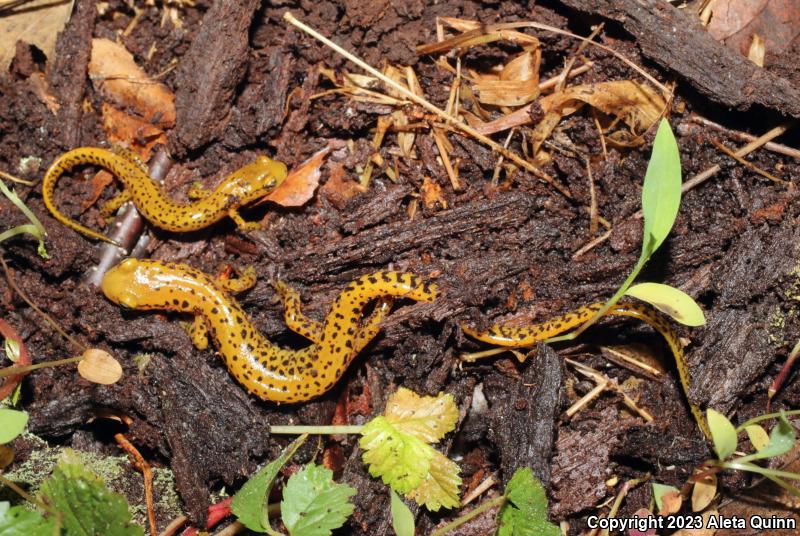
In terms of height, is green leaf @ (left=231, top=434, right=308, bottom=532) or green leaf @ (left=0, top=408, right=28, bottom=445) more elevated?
green leaf @ (left=0, top=408, right=28, bottom=445)

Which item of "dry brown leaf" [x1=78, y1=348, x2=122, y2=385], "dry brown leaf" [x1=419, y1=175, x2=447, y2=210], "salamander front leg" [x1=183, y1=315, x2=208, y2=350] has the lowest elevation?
"salamander front leg" [x1=183, y1=315, x2=208, y2=350]

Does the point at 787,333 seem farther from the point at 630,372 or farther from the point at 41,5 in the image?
the point at 41,5

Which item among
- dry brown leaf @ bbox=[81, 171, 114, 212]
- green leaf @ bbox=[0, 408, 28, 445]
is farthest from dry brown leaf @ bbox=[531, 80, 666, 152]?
green leaf @ bbox=[0, 408, 28, 445]

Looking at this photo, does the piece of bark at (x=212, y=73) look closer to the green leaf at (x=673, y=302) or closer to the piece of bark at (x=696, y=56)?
the piece of bark at (x=696, y=56)

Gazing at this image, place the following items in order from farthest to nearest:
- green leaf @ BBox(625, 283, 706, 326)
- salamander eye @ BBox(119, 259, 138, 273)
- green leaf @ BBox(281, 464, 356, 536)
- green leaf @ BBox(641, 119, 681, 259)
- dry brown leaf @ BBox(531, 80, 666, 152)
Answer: salamander eye @ BBox(119, 259, 138, 273) → dry brown leaf @ BBox(531, 80, 666, 152) → green leaf @ BBox(281, 464, 356, 536) → green leaf @ BBox(625, 283, 706, 326) → green leaf @ BBox(641, 119, 681, 259)

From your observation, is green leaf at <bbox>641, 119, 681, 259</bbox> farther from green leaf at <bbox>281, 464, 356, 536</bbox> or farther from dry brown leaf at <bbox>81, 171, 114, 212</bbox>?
dry brown leaf at <bbox>81, 171, 114, 212</bbox>

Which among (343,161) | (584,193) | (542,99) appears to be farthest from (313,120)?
(584,193)

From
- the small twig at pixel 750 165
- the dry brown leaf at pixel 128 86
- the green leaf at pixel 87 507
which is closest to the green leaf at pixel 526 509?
the green leaf at pixel 87 507
